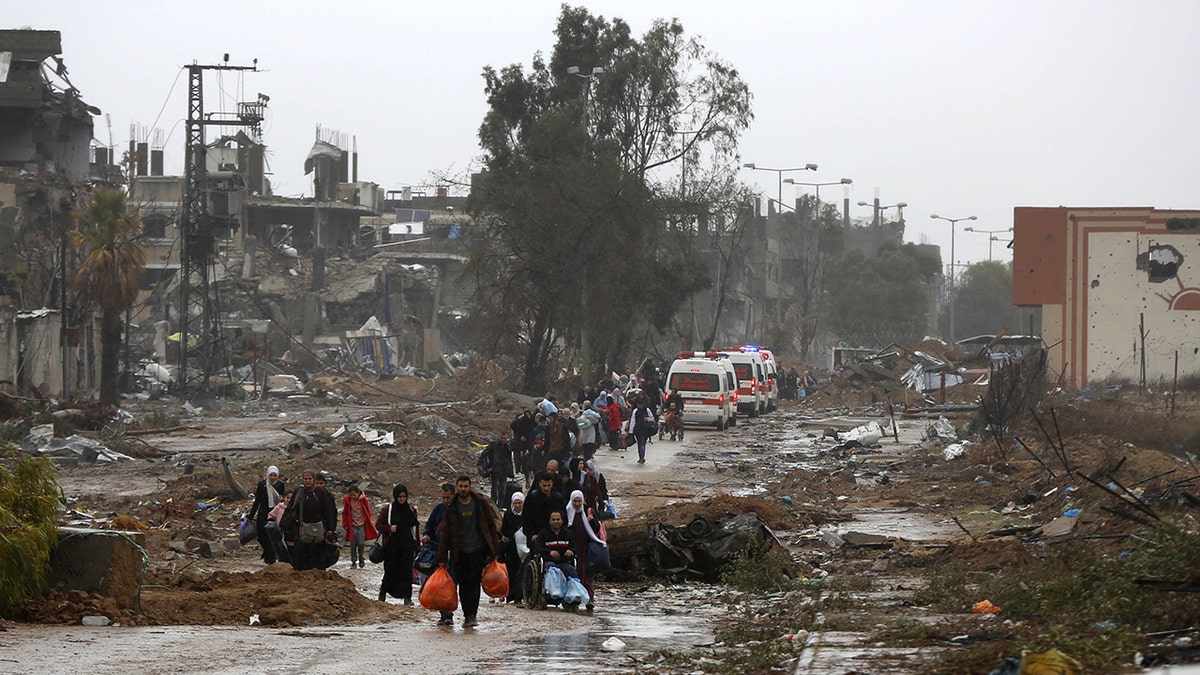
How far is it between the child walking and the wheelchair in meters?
3.27

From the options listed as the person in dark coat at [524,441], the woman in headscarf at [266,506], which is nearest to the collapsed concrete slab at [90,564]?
the woman in headscarf at [266,506]

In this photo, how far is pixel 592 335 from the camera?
5084 cm

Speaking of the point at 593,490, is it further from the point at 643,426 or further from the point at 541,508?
the point at 643,426

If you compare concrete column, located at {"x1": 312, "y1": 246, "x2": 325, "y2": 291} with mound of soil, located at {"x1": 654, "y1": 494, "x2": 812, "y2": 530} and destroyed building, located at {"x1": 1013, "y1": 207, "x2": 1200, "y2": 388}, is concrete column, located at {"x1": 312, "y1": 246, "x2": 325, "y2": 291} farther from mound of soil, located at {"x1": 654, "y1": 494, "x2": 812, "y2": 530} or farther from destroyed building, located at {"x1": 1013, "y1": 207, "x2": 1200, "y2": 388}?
mound of soil, located at {"x1": 654, "y1": 494, "x2": 812, "y2": 530}

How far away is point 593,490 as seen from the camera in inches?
675

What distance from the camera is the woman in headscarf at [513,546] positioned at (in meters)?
14.6

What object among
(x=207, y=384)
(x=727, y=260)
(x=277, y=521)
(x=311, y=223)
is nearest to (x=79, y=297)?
(x=207, y=384)

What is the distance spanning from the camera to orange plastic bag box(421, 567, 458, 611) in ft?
41.6

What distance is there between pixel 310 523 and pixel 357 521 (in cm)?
204

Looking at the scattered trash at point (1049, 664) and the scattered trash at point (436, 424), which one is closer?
the scattered trash at point (1049, 664)

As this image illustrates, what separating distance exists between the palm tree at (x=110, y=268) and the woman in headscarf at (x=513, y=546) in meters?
31.6

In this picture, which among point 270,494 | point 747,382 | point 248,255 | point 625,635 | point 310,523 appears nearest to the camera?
point 625,635

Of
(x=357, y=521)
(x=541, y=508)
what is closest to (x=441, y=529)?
(x=541, y=508)

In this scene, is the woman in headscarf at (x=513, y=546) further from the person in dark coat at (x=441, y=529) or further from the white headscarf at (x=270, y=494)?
the white headscarf at (x=270, y=494)
